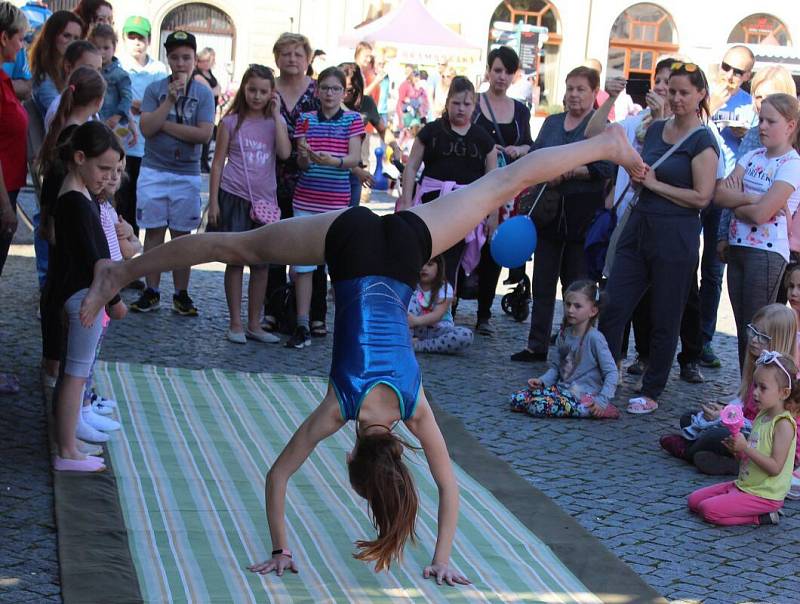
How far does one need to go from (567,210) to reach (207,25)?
2519cm

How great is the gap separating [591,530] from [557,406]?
5.99ft

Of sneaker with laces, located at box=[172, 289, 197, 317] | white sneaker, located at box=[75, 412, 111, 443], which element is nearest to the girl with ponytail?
white sneaker, located at box=[75, 412, 111, 443]

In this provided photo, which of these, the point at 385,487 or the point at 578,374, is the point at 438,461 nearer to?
the point at 385,487

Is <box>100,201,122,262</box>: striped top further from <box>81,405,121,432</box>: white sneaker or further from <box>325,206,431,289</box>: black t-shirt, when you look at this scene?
<box>325,206,431,289</box>: black t-shirt

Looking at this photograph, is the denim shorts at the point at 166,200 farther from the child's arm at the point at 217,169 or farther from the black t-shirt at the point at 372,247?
the black t-shirt at the point at 372,247

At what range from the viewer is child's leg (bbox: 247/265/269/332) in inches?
319

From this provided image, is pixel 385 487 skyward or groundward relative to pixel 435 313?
skyward

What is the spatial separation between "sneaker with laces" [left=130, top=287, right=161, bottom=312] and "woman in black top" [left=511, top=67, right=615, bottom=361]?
275 centimetres

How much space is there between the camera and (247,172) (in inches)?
322

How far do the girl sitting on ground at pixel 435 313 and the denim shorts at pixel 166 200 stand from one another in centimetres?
176

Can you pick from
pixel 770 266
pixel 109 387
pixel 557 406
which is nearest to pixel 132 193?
pixel 109 387

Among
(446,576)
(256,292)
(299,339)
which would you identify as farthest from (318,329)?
(446,576)

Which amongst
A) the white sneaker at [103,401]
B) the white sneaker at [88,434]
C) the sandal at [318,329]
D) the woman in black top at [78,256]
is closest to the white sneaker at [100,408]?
the white sneaker at [103,401]

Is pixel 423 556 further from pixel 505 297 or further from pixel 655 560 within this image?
pixel 505 297
